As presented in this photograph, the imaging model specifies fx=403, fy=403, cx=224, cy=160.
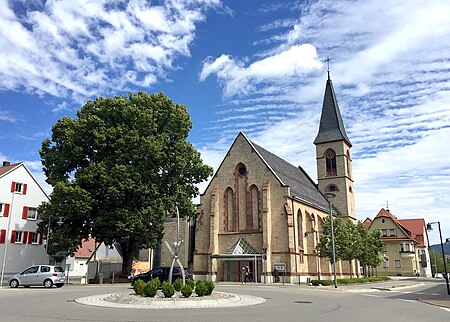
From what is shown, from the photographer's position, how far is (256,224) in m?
47.5

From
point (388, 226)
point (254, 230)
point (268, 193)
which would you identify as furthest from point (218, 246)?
point (388, 226)

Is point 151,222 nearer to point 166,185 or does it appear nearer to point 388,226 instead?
point 166,185

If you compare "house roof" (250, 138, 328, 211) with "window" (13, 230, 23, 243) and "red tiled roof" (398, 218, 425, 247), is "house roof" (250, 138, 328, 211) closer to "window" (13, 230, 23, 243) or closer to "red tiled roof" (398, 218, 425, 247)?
"window" (13, 230, 23, 243)

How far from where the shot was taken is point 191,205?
40438 mm

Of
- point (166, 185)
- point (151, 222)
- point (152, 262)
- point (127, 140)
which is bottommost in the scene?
point (152, 262)

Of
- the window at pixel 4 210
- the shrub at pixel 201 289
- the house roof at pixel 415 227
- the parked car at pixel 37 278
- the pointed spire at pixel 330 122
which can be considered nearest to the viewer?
the shrub at pixel 201 289

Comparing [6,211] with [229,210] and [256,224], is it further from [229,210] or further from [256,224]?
[256,224]

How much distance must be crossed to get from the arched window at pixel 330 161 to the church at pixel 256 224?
8466mm

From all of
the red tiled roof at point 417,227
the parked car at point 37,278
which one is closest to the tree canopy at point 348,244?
the parked car at point 37,278

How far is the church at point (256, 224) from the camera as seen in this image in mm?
44438

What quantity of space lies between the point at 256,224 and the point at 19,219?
86.1 ft

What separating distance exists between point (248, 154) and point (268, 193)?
6.10 m

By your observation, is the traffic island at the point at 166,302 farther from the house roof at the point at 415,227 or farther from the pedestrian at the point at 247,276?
the house roof at the point at 415,227

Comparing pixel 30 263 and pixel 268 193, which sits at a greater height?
pixel 268 193
